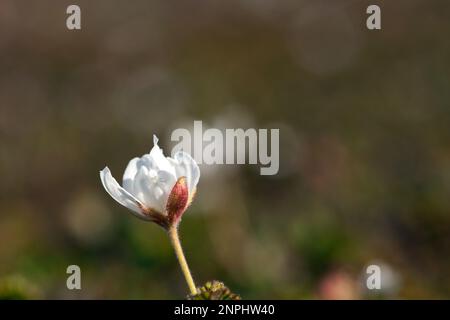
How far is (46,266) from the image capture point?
17.2 ft

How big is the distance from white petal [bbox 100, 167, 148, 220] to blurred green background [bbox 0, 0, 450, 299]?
0.56m

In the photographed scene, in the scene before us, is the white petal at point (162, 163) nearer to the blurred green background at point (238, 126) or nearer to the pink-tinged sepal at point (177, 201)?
the pink-tinged sepal at point (177, 201)

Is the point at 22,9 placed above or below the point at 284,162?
above

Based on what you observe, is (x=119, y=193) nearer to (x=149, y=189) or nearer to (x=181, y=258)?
(x=149, y=189)

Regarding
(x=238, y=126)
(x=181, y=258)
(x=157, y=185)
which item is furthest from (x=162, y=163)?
(x=238, y=126)

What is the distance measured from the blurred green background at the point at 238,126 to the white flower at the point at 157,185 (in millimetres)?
555

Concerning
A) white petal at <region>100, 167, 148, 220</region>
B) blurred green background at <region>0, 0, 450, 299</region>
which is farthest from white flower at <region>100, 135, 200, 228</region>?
blurred green background at <region>0, 0, 450, 299</region>

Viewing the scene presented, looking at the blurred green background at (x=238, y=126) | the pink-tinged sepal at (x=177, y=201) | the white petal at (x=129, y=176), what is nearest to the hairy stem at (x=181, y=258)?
the pink-tinged sepal at (x=177, y=201)

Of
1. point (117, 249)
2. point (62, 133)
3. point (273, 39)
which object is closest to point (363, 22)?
point (273, 39)

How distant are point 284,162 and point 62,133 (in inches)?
96.7

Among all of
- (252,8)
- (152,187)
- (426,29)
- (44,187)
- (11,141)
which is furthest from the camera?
(252,8)

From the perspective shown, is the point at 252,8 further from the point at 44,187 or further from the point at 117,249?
the point at 117,249

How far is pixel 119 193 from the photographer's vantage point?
2328 millimetres

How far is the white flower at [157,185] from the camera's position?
7.63 feet
